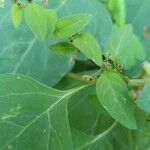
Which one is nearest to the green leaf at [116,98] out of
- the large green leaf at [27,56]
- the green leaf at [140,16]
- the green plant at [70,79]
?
the green plant at [70,79]

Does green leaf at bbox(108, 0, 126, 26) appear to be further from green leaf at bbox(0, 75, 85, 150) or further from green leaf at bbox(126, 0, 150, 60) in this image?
green leaf at bbox(0, 75, 85, 150)

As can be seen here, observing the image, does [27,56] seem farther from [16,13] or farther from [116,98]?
[116,98]

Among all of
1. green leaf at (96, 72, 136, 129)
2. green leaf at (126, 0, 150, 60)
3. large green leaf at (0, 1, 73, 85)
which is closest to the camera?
green leaf at (96, 72, 136, 129)

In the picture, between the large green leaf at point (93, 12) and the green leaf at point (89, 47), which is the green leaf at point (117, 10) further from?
the green leaf at point (89, 47)

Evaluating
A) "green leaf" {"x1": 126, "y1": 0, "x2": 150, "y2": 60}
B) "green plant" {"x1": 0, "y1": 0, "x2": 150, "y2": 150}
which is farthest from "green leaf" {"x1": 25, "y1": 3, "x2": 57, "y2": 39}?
"green leaf" {"x1": 126, "y1": 0, "x2": 150, "y2": 60}

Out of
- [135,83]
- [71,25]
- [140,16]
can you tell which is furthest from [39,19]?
[140,16]
